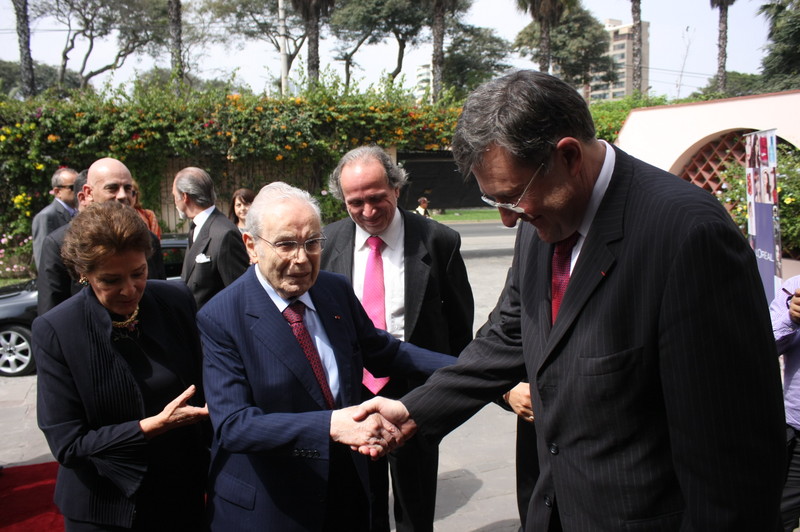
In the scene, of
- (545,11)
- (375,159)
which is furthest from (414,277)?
(545,11)

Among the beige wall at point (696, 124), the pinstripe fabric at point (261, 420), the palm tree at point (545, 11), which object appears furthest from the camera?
the palm tree at point (545, 11)

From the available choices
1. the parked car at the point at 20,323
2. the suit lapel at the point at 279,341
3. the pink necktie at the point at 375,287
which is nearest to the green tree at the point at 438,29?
the parked car at the point at 20,323

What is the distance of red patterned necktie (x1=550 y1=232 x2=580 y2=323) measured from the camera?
5.65 ft

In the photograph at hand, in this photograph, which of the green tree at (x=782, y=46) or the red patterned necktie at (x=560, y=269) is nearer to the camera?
the red patterned necktie at (x=560, y=269)

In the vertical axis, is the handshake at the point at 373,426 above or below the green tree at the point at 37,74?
below

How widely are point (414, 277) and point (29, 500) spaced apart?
3.06 meters

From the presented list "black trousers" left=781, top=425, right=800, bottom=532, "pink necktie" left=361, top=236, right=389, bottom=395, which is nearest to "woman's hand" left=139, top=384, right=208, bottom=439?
"pink necktie" left=361, top=236, right=389, bottom=395

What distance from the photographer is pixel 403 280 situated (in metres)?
3.14

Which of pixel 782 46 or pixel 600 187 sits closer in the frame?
pixel 600 187

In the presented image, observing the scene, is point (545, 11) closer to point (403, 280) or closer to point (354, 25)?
point (354, 25)

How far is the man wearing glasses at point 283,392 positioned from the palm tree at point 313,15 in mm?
23250

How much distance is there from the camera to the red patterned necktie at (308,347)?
2125 mm

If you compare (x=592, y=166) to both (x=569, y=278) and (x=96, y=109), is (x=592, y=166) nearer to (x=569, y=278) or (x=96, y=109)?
(x=569, y=278)

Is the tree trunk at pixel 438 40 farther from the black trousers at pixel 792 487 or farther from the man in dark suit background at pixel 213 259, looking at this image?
the black trousers at pixel 792 487
